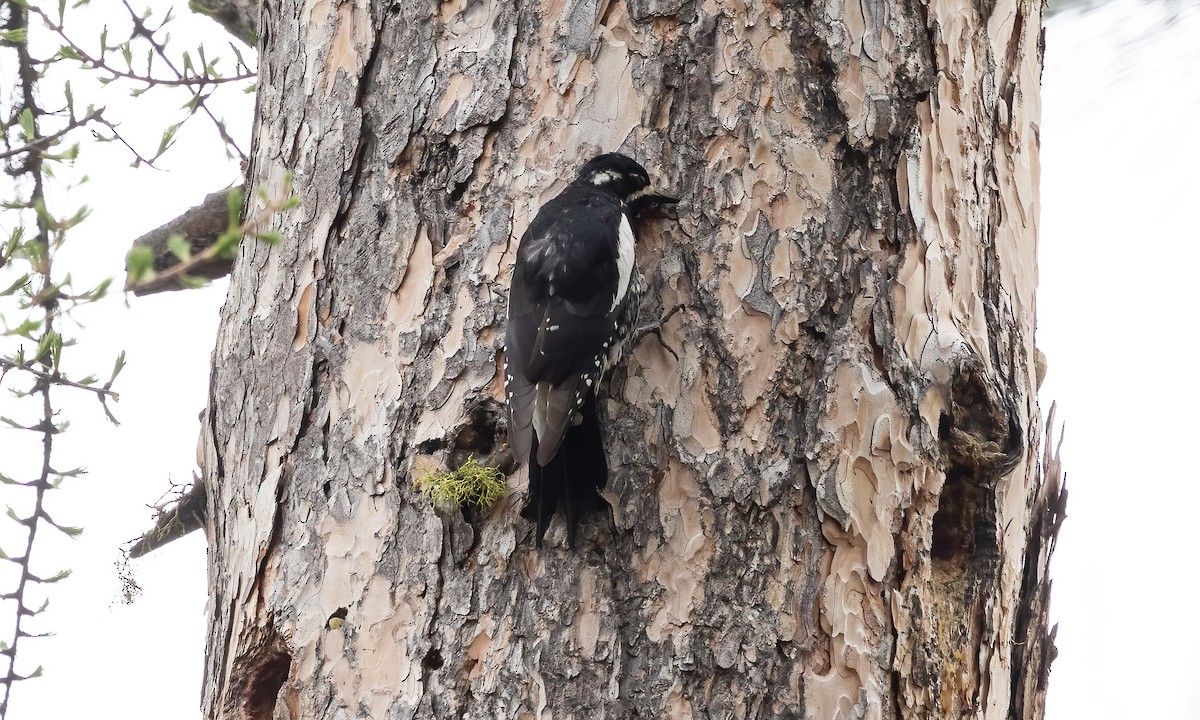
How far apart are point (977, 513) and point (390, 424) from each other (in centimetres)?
106

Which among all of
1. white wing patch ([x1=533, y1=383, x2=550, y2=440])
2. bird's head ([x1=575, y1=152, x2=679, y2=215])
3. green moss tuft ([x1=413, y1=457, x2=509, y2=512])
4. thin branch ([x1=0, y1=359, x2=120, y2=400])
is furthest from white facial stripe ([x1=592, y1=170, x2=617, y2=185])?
thin branch ([x1=0, y1=359, x2=120, y2=400])

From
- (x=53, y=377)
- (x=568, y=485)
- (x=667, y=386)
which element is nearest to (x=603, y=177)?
(x=667, y=386)

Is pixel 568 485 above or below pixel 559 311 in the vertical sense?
below

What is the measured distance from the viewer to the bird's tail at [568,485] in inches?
62.7

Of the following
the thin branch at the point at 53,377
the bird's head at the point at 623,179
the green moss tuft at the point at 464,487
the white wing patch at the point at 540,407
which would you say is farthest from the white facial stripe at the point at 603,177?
the thin branch at the point at 53,377

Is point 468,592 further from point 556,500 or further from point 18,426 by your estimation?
point 18,426

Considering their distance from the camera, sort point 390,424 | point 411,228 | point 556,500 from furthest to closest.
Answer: point 411,228, point 390,424, point 556,500

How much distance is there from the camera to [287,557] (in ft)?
5.81

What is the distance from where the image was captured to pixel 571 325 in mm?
1804

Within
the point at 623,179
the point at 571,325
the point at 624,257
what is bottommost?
the point at 571,325

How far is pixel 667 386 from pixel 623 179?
1.23ft

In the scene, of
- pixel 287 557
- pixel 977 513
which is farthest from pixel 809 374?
pixel 287 557

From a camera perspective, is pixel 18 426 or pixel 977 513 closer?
pixel 977 513

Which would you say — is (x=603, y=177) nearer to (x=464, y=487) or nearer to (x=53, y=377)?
(x=464, y=487)
